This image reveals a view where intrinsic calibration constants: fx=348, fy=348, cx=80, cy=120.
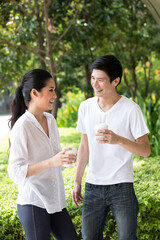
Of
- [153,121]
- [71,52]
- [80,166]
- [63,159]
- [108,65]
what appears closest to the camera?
[63,159]

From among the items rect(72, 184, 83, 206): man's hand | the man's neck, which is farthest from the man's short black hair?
rect(72, 184, 83, 206): man's hand

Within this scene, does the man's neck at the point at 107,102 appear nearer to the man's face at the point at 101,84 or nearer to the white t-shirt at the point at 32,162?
the man's face at the point at 101,84

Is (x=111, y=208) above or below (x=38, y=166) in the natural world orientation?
A: below

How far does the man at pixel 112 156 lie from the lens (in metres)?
2.17

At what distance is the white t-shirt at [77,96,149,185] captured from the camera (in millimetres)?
2188

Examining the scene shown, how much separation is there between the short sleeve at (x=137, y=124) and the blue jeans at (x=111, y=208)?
0.34 m

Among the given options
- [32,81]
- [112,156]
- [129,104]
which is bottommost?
[112,156]

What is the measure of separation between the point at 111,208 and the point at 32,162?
60 cm

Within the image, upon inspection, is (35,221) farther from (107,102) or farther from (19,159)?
(107,102)

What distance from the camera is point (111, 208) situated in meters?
2.24

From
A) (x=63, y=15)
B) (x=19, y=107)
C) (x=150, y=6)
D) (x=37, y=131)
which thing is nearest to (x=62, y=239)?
(x=37, y=131)

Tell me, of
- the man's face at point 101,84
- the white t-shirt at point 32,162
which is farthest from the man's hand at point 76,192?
the man's face at point 101,84

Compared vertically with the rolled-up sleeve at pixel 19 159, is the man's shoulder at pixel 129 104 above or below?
above

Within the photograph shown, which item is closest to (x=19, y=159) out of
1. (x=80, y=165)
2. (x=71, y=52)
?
(x=80, y=165)
